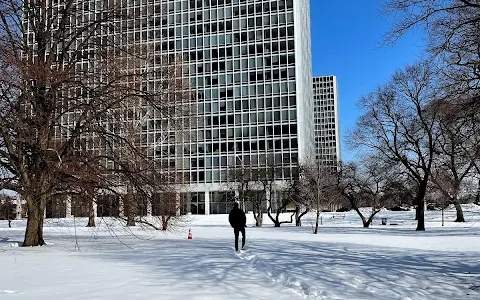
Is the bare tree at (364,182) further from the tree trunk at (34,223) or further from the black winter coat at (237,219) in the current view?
the tree trunk at (34,223)

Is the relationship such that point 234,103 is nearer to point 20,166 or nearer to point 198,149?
point 198,149

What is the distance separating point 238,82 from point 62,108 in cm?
6729

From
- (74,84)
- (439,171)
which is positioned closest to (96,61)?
(74,84)

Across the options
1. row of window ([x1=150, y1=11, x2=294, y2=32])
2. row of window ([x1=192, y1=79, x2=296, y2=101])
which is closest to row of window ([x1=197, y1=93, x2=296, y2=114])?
row of window ([x1=192, y1=79, x2=296, y2=101])

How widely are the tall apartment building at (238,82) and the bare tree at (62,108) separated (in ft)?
194

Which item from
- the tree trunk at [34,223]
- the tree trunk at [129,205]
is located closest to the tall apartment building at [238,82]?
the tree trunk at [34,223]

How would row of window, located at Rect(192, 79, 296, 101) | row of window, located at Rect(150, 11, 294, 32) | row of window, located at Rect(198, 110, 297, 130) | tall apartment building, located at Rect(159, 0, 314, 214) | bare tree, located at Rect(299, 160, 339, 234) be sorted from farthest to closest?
row of window, located at Rect(150, 11, 294, 32), row of window, located at Rect(192, 79, 296, 101), tall apartment building, located at Rect(159, 0, 314, 214), row of window, located at Rect(198, 110, 297, 130), bare tree, located at Rect(299, 160, 339, 234)

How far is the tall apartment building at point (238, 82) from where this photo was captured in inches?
3157

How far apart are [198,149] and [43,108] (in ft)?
216

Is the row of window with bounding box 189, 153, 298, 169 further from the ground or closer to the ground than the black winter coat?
further from the ground

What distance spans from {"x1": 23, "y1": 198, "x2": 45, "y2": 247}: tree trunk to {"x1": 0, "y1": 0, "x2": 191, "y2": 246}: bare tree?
37 mm

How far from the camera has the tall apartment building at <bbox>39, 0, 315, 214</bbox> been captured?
80.2m

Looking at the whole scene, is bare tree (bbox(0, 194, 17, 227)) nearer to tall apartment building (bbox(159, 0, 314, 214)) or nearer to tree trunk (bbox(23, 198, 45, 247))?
tree trunk (bbox(23, 198, 45, 247))

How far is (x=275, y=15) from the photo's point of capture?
8262 cm
